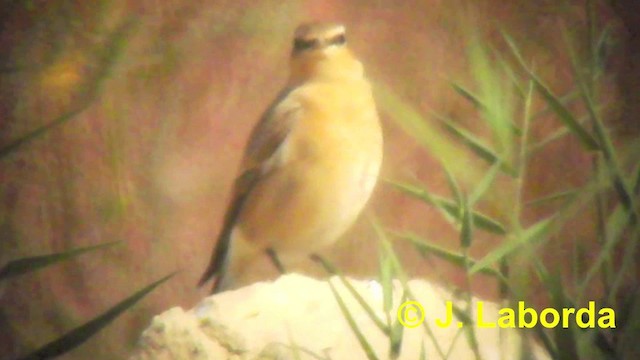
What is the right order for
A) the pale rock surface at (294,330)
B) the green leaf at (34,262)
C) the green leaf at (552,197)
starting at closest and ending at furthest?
the green leaf at (34,262) → the pale rock surface at (294,330) → the green leaf at (552,197)

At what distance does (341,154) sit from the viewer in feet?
3.54

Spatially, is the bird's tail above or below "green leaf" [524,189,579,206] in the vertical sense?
above

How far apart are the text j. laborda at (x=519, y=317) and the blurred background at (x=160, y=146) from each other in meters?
0.08

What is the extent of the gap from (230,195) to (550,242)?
0.42 metres

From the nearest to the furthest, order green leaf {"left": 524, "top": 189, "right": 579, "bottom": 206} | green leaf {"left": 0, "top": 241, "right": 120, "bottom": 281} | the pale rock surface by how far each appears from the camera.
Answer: green leaf {"left": 0, "top": 241, "right": 120, "bottom": 281}
the pale rock surface
green leaf {"left": 524, "top": 189, "right": 579, "bottom": 206}

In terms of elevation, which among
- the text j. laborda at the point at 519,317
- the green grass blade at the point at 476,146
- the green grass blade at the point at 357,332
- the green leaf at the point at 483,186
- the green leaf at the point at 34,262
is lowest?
the text j. laborda at the point at 519,317

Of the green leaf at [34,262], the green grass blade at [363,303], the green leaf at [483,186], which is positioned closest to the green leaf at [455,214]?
the green leaf at [483,186]

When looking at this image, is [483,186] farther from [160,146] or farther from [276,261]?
[160,146]

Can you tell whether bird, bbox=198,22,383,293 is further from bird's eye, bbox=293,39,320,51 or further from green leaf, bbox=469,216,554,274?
green leaf, bbox=469,216,554,274

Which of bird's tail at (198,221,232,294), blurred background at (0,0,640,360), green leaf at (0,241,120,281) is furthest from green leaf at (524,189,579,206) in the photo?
green leaf at (0,241,120,281)

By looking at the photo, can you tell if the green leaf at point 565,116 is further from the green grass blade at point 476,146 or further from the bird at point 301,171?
the bird at point 301,171

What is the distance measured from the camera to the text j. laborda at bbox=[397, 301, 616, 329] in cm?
A: 95

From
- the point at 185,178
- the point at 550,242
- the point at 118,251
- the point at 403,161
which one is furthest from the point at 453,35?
the point at 118,251

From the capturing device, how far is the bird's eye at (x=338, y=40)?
3.67 ft
